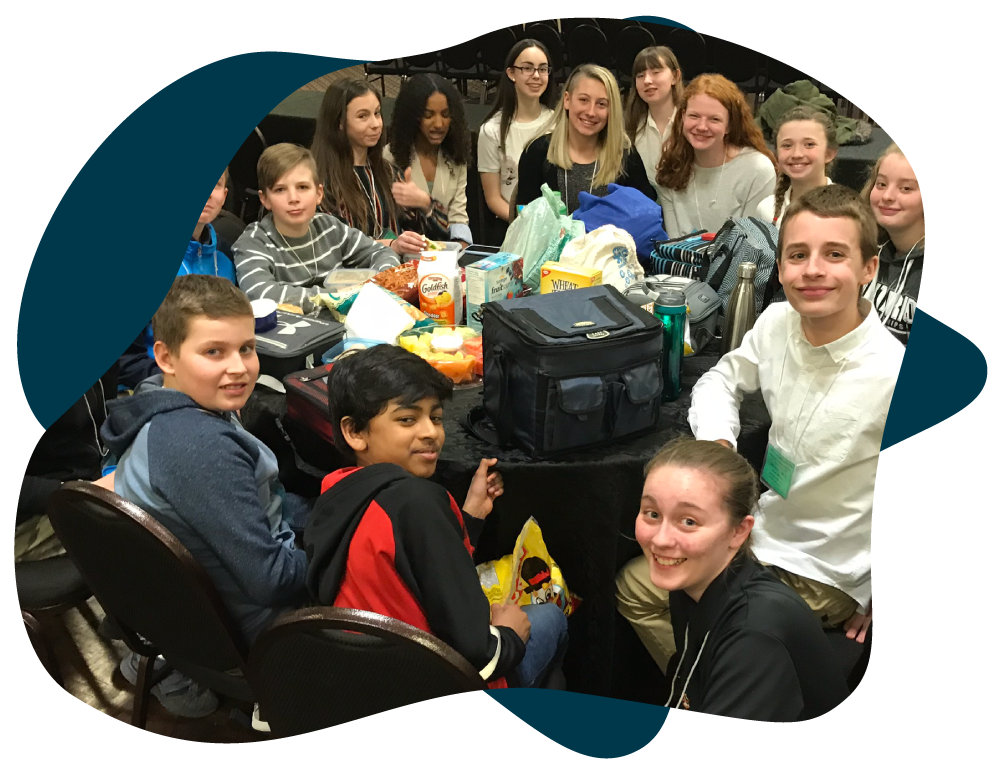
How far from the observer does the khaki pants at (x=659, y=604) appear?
76.4 inches

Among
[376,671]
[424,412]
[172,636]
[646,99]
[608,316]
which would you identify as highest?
[646,99]

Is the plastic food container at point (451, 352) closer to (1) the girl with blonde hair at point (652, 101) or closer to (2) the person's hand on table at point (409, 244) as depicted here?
(2) the person's hand on table at point (409, 244)

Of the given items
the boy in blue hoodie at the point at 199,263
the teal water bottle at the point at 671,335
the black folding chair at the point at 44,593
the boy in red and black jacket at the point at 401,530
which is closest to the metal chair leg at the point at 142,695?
the black folding chair at the point at 44,593

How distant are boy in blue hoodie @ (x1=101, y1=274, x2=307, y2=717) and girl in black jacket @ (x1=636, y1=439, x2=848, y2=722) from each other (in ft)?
2.34

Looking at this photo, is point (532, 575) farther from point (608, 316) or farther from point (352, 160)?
point (352, 160)

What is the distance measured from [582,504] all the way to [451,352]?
0.49 metres

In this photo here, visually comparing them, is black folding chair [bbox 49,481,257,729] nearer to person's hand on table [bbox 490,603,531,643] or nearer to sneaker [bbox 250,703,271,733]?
sneaker [bbox 250,703,271,733]

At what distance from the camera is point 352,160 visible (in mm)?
2799

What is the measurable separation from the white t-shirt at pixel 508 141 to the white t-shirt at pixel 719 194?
0.51 meters

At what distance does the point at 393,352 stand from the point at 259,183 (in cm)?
92

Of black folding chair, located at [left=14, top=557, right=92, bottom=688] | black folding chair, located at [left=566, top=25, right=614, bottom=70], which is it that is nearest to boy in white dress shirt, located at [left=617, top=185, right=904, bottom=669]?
black folding chair, located at [left=566, top=25, right=614, bottom=70]

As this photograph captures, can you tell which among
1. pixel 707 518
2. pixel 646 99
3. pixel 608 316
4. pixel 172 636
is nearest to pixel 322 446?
pixel 172 636

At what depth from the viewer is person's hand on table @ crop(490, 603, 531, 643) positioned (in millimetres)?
1897

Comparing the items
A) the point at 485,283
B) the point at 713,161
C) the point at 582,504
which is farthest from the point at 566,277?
the point at 582,504
